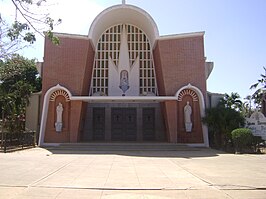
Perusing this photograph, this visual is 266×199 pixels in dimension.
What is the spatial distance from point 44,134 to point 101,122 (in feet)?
16.2

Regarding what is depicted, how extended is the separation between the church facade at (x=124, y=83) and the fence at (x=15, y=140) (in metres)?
1.00

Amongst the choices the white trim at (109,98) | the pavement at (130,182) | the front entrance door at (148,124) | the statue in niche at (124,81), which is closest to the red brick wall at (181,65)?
the white trim at (109,98)

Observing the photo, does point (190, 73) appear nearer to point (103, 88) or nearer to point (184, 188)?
point (103, 88)

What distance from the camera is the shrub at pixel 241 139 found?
17.0m

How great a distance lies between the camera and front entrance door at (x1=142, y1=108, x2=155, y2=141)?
80.9 ft

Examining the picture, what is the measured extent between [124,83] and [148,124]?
12.7 feet

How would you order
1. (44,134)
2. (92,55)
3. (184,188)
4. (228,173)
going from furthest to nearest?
(92,55), (44,134), (228,173), (184,188)

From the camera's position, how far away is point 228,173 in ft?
31.3

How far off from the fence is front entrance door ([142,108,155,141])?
8.70 meters

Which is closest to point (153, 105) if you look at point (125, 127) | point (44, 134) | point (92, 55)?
point (125, 127)

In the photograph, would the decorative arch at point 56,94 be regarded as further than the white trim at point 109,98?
Yes

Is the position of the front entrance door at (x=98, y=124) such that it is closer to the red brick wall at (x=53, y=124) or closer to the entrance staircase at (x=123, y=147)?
the red brick wall at (x=53, y=124)

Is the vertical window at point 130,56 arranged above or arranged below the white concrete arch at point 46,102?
above

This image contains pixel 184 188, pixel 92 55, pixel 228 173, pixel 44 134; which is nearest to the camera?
pixel 184 188
